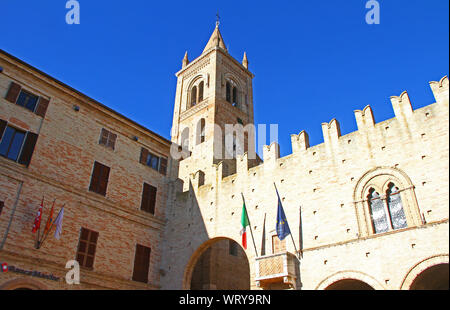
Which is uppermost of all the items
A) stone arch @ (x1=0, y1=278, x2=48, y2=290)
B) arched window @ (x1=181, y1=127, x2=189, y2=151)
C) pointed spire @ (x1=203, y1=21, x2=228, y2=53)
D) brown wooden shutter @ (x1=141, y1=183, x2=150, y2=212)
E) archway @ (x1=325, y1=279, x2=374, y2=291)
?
pointed spire @ (x1=203, y1=21, x2=228, y2=53)

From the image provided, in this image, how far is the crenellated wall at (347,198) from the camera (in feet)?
38.9

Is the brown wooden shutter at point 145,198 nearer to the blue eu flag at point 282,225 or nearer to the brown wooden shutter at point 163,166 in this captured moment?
the brown wooden shutter at point 163,166

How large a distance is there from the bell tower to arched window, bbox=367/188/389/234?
38.0 feet

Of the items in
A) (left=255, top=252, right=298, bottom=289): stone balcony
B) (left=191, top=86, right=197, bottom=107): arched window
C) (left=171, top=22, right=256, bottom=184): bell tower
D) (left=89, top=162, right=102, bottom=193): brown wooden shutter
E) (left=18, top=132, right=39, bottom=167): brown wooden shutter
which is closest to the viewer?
(left=255, top=252, right=298, bottom=289): stone balcony

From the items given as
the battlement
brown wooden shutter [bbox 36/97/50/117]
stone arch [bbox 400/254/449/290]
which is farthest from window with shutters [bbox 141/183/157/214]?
stone arch [bbox 400/254/449/290]

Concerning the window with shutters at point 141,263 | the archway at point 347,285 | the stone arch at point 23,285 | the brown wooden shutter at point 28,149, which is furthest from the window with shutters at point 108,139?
the archway at point 347,285

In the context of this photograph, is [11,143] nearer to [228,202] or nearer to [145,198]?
[145,198]

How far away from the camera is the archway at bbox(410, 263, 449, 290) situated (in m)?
11.8

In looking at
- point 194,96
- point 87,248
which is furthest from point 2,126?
point 194,96

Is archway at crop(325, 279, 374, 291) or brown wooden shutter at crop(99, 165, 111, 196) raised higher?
brown wooden shutter at crop(99, 165, 111, 196)

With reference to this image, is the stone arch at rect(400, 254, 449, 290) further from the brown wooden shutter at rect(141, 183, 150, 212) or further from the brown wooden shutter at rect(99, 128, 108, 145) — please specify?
the brown wooden shutter at rect(99, 128, 108, 145)
